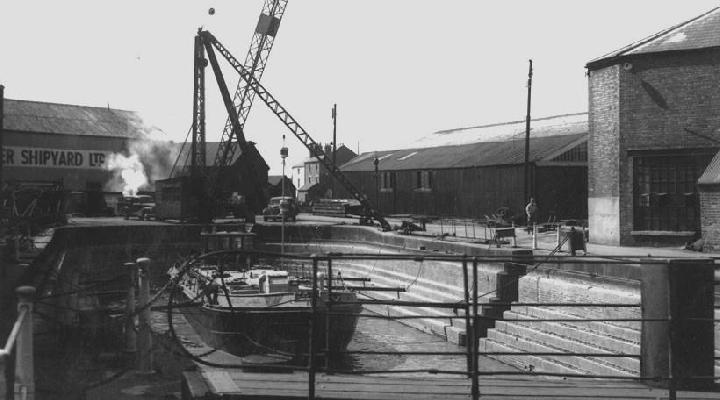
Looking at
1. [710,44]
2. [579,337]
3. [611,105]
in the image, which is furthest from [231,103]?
[579,337]

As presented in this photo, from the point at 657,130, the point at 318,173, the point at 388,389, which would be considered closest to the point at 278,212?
the point at 657,130

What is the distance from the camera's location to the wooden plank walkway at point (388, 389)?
592 cm

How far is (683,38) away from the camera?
22234 mm

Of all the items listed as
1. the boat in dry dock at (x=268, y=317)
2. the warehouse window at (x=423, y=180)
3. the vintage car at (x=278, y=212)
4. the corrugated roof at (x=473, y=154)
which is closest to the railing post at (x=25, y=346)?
the boat in dry dock at (x=268, y=317)

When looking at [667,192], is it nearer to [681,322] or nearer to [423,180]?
[681,322]

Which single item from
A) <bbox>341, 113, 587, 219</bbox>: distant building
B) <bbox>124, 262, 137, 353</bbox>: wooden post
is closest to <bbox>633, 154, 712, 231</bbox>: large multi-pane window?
<bbox>341, 113, 587, 219</bbox>: distant building

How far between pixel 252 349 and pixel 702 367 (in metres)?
13.1

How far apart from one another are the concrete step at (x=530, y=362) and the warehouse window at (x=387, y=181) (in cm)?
3069

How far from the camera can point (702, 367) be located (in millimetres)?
6230

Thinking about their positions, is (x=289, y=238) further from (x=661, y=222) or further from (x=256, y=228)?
(x=661, y=222)

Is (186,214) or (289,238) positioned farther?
(186,214)

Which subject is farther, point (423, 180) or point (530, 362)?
point (423, 180)

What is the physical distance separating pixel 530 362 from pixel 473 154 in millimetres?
27361

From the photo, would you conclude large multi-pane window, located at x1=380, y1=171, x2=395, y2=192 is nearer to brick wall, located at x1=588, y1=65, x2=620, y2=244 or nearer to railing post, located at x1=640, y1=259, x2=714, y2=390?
brick wall, located at x1=588, y1=65, x2=620, y2=244
